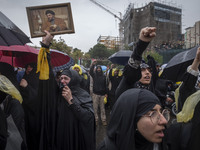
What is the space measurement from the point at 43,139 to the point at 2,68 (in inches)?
43.3

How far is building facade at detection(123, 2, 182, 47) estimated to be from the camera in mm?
48062

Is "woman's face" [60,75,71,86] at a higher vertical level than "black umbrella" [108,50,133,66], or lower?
lower

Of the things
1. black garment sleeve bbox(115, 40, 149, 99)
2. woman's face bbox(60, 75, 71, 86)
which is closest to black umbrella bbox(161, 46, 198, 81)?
black garment sleeve bbox(115, 40, 149, 99)

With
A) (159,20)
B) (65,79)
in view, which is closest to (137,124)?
(65,79)

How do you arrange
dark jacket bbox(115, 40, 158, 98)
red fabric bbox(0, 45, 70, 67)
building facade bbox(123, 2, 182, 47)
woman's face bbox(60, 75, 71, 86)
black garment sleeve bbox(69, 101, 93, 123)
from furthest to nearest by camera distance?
building facade bbox(123, 2, 182, 47), red fabric bbox(0, 45, 70, 67), woman's face bbox(60, 75, 71, 86), black garment sleeve bbox(69, 101, 93, 123), dark jacket bbox(115, 40, 158, 98)

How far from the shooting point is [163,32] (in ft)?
160

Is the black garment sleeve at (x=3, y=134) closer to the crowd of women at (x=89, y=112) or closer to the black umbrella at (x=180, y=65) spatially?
the crowd of women at (x=89, y=112)

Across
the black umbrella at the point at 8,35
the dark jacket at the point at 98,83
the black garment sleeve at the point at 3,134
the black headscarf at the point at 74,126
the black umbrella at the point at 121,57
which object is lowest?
the dark jacket at the point at 98,83

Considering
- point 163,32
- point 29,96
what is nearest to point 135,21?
point 163,32

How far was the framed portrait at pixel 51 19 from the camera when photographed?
214cm

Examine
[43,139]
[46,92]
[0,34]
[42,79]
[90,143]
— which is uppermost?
[0,34]

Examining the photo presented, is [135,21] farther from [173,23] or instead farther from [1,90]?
[1,90]

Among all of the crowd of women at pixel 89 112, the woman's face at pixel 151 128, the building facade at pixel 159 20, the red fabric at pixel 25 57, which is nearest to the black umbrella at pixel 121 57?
the crowd of women at pixel 89 112

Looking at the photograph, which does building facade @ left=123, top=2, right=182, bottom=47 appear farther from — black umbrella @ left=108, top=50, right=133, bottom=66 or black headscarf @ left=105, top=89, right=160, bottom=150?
black headscarf @ left=105, top=89, right=160, bottom=150
